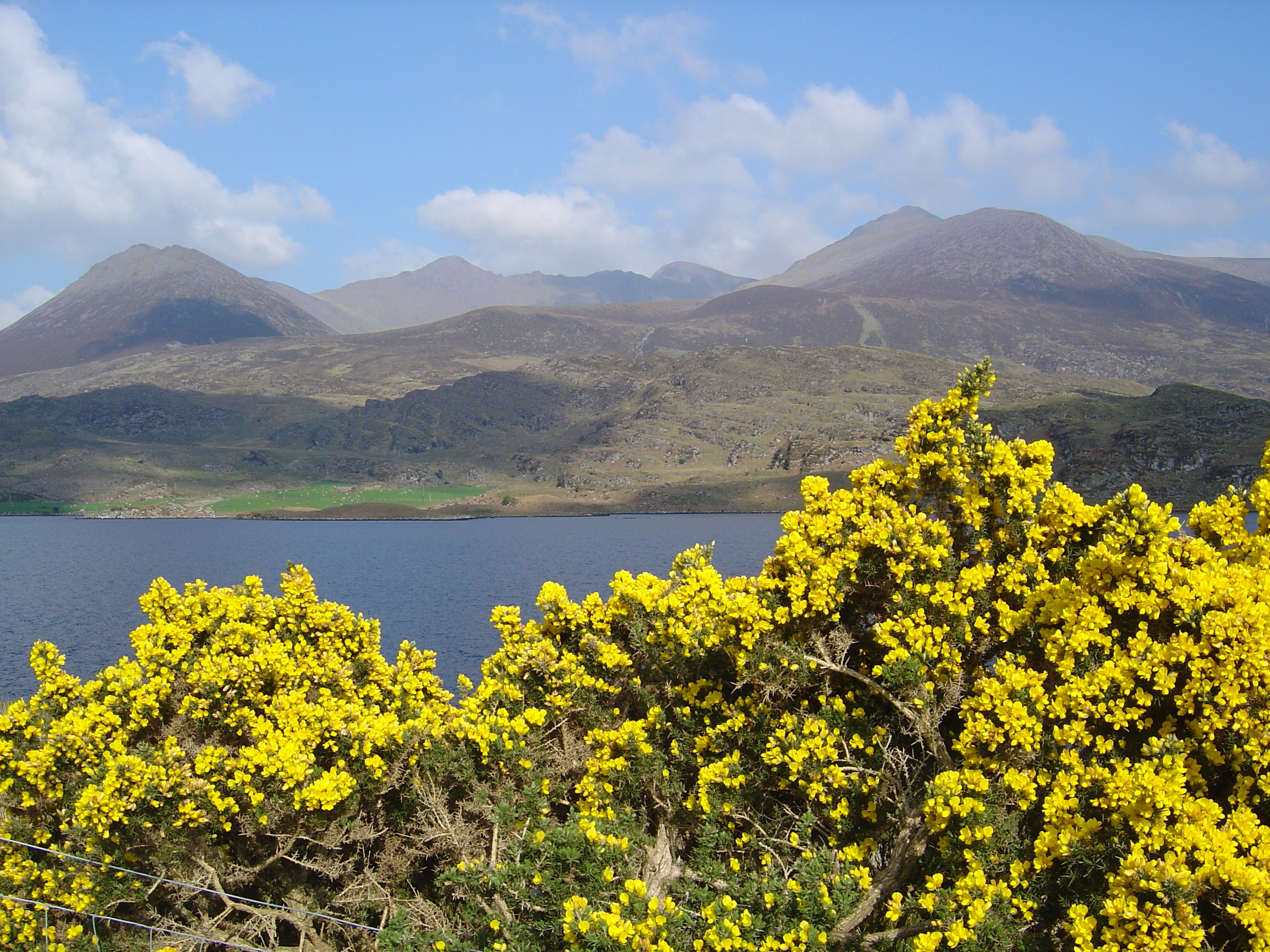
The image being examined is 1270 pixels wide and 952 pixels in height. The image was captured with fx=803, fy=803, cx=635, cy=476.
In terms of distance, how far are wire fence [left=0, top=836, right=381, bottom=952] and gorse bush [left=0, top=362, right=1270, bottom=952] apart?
18 centimetres

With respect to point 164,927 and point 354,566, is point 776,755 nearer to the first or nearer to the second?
point 164,927

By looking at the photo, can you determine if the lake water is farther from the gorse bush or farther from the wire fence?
the wire fence

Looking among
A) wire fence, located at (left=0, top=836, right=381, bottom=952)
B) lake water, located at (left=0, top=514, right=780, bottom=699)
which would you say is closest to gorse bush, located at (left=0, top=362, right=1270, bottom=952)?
wire fence, located at (left=0, top=836, right=381, bottom=952)

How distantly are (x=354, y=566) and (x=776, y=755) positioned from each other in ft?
371

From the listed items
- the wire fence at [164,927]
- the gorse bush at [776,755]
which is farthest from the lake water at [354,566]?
the wire fence at [164,927]

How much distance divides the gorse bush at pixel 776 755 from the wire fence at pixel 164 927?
183mm

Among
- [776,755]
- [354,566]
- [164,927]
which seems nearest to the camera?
[776,755]

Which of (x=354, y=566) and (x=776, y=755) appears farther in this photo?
(x=354, y=566)

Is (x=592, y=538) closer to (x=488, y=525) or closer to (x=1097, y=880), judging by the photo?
(x=488, y=525)

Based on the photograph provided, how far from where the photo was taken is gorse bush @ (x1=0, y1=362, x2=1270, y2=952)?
9.79 metres

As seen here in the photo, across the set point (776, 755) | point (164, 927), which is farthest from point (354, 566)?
point (776, 755)

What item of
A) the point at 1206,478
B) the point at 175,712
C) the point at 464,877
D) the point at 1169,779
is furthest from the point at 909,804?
the point at 1206,478

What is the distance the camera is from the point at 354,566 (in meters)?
116

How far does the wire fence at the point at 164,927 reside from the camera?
12.2 m
